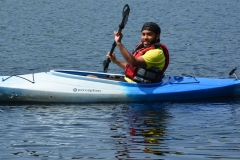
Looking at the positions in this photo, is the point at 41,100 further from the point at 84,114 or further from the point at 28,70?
the point at 28,70

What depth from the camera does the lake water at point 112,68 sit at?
7438 mm

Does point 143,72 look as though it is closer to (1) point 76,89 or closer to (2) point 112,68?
(1) point 76,89

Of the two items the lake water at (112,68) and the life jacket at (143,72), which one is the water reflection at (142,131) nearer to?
the lake water at (112,68)

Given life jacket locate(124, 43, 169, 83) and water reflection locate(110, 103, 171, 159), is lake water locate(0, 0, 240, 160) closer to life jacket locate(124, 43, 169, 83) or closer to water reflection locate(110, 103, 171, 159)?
water reflection locate(110, 103, 171, 159)

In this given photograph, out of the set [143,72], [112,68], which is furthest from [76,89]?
[112,68]

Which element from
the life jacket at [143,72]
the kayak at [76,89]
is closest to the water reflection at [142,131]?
the kayak at [76,89]

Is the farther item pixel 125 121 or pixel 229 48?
pixel 229 48

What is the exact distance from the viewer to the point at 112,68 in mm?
13859

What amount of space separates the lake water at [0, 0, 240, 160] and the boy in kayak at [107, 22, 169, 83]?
42 cm

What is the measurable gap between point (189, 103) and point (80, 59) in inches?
206

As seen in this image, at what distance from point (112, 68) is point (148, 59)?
419cm

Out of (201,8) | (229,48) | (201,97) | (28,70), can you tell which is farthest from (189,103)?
(201,8)

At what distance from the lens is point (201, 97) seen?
1043cm

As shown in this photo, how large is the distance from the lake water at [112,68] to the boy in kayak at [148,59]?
1.37ft
